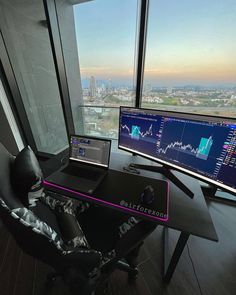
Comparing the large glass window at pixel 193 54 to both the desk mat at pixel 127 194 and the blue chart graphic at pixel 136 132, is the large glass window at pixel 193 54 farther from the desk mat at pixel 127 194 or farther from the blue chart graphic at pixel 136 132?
the desk mat at pixel 127 194

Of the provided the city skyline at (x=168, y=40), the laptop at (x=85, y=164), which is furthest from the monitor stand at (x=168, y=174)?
the city skyline at (x=168, y=40)

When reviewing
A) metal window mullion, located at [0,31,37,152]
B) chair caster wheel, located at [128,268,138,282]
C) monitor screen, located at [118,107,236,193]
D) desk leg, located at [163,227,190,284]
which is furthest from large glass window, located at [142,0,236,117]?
metal window mullion, located at [0,31,37,152]

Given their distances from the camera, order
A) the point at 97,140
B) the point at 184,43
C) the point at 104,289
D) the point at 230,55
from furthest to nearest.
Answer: the point at 184,43 < the point at 230,55 < the point at 97,140 < the point at 104,289

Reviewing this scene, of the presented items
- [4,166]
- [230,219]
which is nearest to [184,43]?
[4,166]

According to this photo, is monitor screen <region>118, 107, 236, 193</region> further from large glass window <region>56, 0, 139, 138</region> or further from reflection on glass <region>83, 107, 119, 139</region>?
reflection on glass <region>83, 107, 119, 139</region>

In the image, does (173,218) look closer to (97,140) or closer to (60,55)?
(97,140)

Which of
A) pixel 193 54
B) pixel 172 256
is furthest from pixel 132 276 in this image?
pixel 193 54

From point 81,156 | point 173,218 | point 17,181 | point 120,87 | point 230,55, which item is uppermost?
point 230,55

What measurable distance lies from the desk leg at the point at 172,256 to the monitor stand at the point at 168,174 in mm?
275

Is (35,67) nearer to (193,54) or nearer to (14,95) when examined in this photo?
(14,95)

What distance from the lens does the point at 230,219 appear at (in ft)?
4.98

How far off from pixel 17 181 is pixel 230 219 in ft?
6.73

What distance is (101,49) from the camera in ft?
5.62

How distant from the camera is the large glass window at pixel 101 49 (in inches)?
60.3
